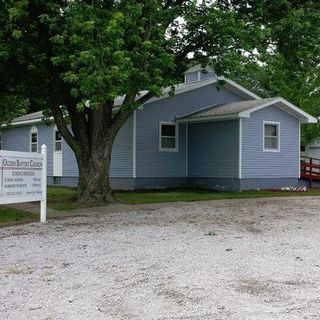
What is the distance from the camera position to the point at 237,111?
2162 centimetres

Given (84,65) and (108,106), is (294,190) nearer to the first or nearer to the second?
(108,106)

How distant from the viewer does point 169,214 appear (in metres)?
13.7

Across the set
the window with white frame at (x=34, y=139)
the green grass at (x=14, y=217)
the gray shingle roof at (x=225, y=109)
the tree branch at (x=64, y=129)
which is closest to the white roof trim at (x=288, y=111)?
the gray shingle roof at (x=225, y=109)

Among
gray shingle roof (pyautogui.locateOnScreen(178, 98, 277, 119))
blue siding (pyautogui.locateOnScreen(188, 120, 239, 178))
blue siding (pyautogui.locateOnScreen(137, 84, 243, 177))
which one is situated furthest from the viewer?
blue siding (pyautogui.locateOnScreen(137, 84, 243, 177))

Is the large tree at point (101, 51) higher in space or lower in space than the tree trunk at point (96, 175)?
higher

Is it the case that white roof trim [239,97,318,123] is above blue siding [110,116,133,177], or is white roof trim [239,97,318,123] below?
above

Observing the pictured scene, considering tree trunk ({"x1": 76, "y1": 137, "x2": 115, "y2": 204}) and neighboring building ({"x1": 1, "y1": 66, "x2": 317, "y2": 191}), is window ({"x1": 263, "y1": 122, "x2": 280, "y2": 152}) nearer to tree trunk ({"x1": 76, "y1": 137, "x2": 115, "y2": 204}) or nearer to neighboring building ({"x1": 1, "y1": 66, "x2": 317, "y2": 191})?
neighboring building ({"x1": 1, "y1": 66, "x2": 317, "y2": 191})

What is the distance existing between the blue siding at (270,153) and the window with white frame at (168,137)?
3.25 meters

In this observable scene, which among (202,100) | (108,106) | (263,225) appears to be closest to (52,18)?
(108,106)

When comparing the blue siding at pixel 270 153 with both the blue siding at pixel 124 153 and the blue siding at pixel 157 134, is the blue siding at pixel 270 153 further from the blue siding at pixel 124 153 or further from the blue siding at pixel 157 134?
the blue siding at pixel 124 153

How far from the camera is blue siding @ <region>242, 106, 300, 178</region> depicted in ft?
73.2

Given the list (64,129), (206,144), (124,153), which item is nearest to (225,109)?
(206,144)

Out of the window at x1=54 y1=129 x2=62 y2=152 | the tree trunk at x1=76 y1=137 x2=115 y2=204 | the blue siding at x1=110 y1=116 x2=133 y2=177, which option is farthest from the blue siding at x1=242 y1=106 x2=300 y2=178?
the window at x1=54 y1=129 x2=62 y2=152

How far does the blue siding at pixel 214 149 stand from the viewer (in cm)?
2225
